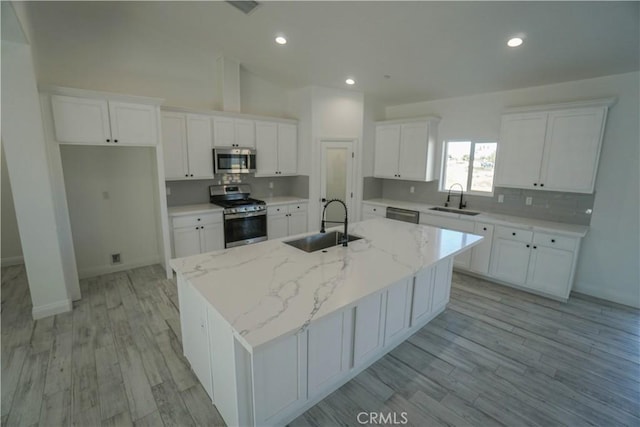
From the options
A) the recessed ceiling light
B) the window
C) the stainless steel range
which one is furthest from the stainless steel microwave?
the recessed ceiling light

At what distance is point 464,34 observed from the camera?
9.14ft

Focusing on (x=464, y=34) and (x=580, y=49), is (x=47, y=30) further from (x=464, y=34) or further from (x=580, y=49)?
(x=580, y=49)

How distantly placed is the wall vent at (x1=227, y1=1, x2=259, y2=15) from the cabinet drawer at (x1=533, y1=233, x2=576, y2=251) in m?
4.13

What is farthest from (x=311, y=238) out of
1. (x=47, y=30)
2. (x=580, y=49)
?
(x=47, y=30)

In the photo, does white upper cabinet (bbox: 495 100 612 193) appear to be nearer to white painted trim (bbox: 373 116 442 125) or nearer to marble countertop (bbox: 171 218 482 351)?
white painted trim (bbox: 373 116 442 125)

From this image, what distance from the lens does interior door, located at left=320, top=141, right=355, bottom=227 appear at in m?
5.17

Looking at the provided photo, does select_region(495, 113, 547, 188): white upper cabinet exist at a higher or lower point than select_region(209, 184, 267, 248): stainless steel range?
higher

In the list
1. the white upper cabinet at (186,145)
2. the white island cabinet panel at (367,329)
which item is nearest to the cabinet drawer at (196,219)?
the white upper cabinet at (186,145)

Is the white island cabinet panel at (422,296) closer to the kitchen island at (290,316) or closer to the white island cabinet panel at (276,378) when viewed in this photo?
the kitchen island at (290,316)

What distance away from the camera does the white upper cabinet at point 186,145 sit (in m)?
4.02

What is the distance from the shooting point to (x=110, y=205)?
411cm

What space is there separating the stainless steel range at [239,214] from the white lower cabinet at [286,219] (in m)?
0.13

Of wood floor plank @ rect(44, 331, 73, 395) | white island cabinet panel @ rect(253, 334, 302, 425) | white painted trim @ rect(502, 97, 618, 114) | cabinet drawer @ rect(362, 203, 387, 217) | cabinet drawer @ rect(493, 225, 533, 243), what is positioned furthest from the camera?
cabinet drawer @ rect(362, 203, 387, 217)

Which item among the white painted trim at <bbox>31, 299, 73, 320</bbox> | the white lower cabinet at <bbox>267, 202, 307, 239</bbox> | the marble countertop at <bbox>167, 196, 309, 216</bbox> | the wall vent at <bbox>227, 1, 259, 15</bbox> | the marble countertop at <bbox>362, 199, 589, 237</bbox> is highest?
the wall vent at <bbox>227, 1, 259, 15</bbox>
